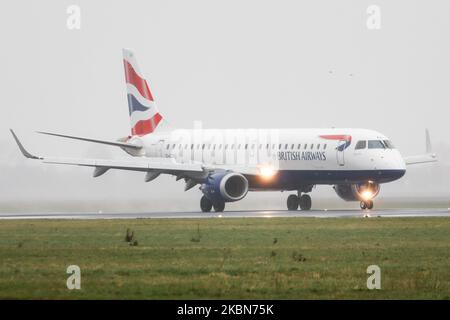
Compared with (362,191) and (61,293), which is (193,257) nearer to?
(61,293)

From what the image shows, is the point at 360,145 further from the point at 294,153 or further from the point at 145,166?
the point at 145,166

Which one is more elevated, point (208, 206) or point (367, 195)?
point (367, 195)

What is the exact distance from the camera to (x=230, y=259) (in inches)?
1275

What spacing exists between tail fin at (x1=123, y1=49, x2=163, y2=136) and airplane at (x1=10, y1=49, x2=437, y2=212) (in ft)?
7.45

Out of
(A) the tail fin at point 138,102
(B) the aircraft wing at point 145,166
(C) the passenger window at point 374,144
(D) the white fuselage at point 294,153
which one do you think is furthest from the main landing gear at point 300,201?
(A) the tail fin at point 138,102

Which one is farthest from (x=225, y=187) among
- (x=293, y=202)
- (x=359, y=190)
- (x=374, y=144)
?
(x=374, y=144)

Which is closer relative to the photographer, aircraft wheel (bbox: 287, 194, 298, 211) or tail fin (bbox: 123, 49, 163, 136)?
aircraft wheel (bbox: 287, 194, 298, 211)

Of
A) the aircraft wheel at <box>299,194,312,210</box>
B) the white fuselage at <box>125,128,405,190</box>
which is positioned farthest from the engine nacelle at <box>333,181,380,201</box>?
the aircraft wheel at <box>299,194,312,210</box>

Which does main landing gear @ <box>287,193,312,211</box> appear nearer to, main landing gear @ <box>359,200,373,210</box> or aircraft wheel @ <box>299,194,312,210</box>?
aircraft wheel @ <box>299,194,312,210</box>

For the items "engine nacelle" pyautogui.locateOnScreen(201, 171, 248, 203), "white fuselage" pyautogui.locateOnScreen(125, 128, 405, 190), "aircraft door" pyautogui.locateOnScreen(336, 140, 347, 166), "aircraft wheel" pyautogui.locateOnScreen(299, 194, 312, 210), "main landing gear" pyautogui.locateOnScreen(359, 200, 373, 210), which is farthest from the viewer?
"aircraft wheel" pyautogui.locateOnScreen(299, 194, 312, 210)

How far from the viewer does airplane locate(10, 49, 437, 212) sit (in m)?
59.8

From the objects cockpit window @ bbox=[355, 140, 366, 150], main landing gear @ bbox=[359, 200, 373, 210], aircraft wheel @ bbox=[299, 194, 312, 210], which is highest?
cockpit window @ bbox=[355, 140, 366, 150]

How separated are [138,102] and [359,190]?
49.5ft

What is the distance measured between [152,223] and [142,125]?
2249 centimetres
